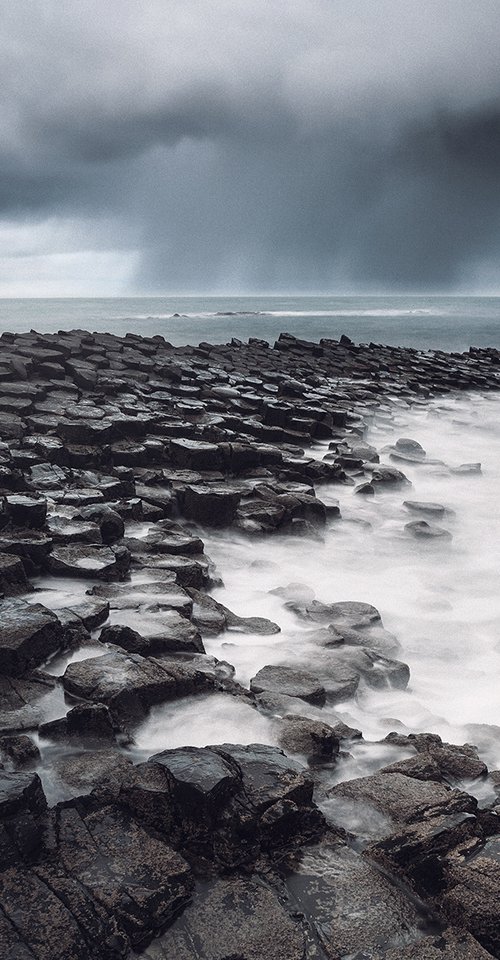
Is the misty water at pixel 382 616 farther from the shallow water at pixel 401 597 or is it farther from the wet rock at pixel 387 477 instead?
the wet rock at pixel 387 477

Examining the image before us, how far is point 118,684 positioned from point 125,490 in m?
3.88

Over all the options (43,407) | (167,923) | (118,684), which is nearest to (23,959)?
(167,923)

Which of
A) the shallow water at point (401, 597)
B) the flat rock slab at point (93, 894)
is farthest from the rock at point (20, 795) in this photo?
the shallow water at point (401, 597)

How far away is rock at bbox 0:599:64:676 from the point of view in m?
3.71

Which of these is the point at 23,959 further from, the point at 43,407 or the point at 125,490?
the point at 43,407

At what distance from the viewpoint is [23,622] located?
3.94 meters

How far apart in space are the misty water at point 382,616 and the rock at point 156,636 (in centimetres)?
13

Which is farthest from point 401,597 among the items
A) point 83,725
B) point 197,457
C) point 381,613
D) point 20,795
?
point 20,795

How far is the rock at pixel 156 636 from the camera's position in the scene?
4.16 m

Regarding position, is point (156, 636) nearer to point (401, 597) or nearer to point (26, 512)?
point (26, 512)

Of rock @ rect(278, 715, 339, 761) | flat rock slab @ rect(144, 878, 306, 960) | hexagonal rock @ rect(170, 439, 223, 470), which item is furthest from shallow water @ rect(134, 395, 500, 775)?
hexagonal rock @ rect(170, 439, 223, 470)

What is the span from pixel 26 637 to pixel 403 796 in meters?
2.09

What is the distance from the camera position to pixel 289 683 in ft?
13.4

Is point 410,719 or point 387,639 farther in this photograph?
point 387,639
